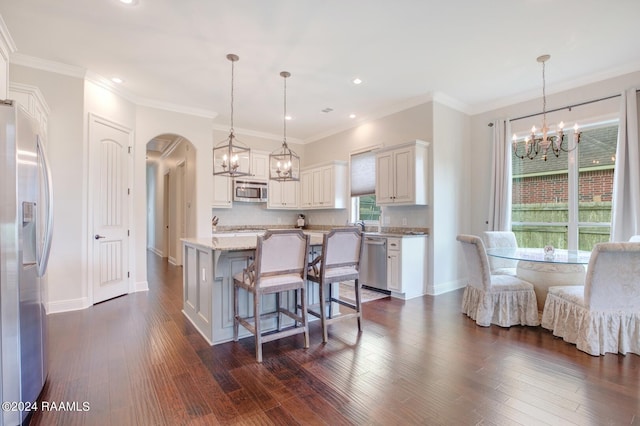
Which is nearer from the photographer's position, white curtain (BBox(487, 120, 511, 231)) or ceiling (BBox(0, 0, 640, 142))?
ceiling (BBox(0, 0, 640, 142))

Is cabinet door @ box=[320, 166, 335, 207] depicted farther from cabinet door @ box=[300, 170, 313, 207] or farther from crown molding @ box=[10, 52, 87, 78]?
crown molding @ box=[10, 52, 87, 78]

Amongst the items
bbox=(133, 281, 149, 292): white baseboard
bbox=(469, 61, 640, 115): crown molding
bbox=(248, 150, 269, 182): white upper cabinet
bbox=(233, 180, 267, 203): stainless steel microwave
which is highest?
bbox=(469, 61, 640, 115): crown molding

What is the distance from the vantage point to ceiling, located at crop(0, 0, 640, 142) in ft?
9.08

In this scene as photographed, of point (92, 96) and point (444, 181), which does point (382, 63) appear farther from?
point (92, 96)

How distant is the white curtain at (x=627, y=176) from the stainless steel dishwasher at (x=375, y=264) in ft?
9.18

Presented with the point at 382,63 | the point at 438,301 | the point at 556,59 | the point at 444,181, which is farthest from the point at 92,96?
the point at 556,59

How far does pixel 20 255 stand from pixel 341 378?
216 centimetres

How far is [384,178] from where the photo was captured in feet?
16.7

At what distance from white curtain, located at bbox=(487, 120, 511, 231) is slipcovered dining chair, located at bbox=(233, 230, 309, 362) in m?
3.53

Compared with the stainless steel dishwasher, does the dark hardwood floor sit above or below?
below

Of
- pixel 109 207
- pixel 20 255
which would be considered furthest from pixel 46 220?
pixel 109 207

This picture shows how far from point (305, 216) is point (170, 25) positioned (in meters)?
5.09

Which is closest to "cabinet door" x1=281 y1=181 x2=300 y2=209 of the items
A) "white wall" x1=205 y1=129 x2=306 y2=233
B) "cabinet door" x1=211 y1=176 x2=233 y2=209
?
"white wall" x1=205 y1=129 x2=306 y2=233

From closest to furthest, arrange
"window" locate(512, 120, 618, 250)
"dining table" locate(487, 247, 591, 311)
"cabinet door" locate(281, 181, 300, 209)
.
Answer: "dining table" locate(487, 247, 591, 311) < "window" locate(512, 120, 618, 250) < "cabinet door" locate(281, 181, 300, 209)
